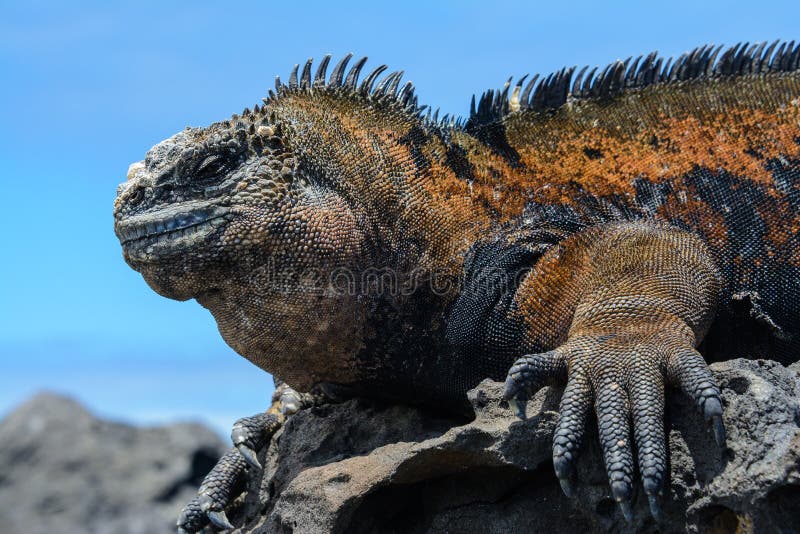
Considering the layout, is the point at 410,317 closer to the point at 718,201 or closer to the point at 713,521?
the point at 718,201

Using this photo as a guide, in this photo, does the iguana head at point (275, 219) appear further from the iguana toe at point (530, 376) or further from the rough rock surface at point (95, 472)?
the rough rock surface at point (95, 472)

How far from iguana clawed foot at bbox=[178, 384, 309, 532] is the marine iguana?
0.02 meters

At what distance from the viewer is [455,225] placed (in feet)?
18.1

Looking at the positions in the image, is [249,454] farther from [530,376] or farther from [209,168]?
[530,376]

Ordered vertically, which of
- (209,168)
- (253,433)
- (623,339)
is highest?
(209,168)

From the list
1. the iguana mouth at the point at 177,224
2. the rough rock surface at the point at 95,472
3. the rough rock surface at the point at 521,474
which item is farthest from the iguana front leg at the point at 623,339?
the rough rock surface at the point at 95,472

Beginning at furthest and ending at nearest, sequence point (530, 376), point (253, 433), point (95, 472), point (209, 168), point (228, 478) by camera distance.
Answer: point (95, 472), point (253, 433), point (228, 478), point (209, 168), point (530, 376)

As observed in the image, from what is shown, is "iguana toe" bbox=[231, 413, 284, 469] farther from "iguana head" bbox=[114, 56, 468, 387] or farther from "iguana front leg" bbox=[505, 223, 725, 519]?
"iguana front leg" bbox=[505, 223, 725, 519]

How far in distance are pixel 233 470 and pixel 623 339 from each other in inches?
95.6

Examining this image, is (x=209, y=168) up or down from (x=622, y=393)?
up

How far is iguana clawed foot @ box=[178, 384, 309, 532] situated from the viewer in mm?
5617

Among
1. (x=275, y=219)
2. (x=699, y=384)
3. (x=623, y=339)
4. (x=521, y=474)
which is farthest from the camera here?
(x=275, y=219)

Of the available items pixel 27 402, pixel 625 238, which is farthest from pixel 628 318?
pixel 27 402

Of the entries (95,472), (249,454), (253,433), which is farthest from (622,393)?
(95,472)
